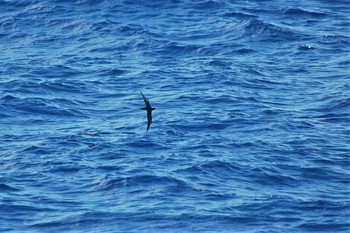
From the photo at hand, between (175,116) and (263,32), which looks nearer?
(175,116)

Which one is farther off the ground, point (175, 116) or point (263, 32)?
point (263, 32)

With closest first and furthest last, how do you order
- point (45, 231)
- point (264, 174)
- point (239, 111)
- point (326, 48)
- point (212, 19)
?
point (45, 231)
point (264, 174)
point (239, 111)
point (326, 48)
point (212, 19)

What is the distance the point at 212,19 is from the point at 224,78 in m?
11.2

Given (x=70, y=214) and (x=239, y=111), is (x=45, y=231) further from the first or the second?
(x=239, y=111)

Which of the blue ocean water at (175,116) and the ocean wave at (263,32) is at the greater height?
the ocean wave at (263,32)

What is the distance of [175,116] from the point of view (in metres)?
50.6

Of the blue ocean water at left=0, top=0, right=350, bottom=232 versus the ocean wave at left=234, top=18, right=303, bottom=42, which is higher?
the ocean wave at left=234, top=18, right=303, bottom=42

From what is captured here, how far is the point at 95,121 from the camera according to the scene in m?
50.1

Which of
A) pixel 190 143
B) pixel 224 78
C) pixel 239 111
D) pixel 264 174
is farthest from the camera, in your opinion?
pixel 224 78

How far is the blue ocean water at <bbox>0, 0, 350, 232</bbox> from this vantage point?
40938 mm

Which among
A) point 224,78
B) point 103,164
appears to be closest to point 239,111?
point 224,78

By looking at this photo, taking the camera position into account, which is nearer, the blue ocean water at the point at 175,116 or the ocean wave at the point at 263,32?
the blue ocean water at the point at 175,116

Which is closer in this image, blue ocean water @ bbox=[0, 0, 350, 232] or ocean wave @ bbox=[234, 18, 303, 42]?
blue ocean water @ bbox=[0, 0, 350, 232]

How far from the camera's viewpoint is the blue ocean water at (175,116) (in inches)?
1612
